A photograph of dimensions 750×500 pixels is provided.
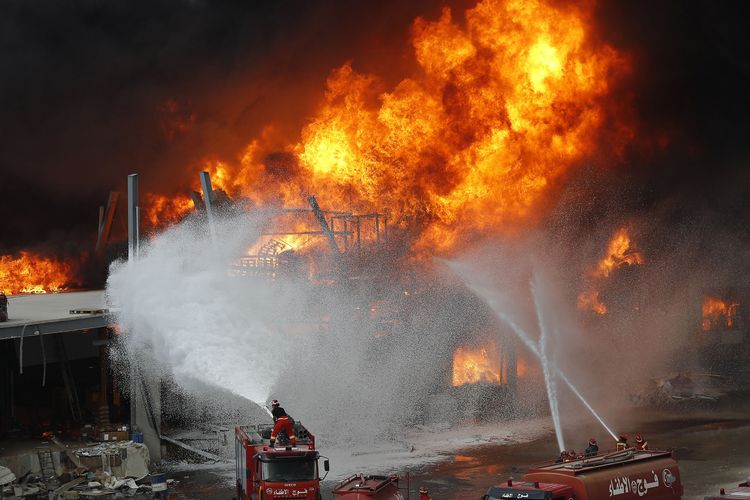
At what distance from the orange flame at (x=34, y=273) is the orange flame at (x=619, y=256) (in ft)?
91.7

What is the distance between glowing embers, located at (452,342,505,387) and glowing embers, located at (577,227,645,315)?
768cm

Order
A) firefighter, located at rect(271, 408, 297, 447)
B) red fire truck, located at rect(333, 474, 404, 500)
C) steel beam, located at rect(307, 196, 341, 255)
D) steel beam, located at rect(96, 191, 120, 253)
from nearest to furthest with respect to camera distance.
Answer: red fire truck, located at rect(333, 474, 404, 500) → firefighter, located at rect(271, 408, 297, 447) → steel beam, located at rect(307, 196, 341, 255) → steel beam, located at rect(96, 191, 120, 253)

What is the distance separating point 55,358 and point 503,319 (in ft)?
64.7

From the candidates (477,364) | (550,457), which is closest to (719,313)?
(477,364)

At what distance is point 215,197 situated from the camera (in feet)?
135

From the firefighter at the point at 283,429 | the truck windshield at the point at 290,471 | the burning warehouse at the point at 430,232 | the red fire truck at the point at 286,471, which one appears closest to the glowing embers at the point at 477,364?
the burning warehouse at the point at 430,232

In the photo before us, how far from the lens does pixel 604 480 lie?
17.9m

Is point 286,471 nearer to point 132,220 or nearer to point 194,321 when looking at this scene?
point 194,321

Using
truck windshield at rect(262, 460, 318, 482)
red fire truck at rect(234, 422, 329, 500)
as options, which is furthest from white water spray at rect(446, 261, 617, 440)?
truck windshield at rect(262, 460, 318, 482)

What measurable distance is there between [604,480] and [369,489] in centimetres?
500

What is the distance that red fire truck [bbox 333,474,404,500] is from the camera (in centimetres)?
1927

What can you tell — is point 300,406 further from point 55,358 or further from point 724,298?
point 724,298

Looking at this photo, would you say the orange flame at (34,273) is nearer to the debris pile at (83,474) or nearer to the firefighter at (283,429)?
the debris pile at (83,474)

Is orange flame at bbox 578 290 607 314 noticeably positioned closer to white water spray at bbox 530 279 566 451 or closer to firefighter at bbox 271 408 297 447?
white water spray at bbox 530 279 566 451
